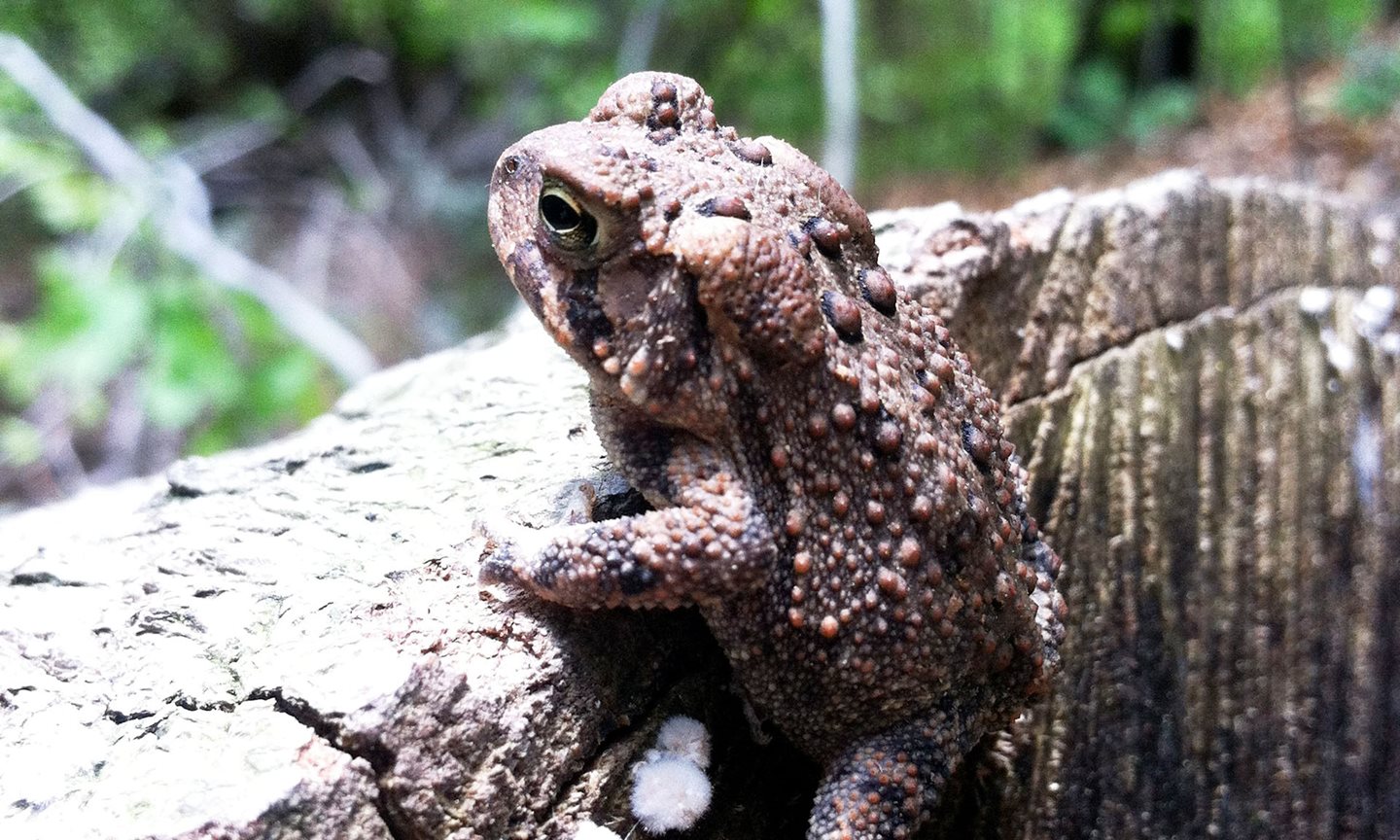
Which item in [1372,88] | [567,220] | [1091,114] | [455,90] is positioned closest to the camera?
[567,220]

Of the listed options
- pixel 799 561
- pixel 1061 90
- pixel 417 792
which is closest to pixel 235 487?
pixel 417 792

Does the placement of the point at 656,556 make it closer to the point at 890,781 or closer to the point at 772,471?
the point at 772,471

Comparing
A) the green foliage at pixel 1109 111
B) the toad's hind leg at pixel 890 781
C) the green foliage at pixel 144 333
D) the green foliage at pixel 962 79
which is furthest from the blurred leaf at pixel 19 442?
the green foliage at pixel 1109 111


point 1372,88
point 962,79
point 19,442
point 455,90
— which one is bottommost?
point 19,442

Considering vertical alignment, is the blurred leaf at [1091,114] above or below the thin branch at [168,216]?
above

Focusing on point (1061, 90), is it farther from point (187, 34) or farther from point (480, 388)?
point (480, 388)

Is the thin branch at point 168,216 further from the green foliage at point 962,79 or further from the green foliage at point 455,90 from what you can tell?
the green foliage at point 962,79

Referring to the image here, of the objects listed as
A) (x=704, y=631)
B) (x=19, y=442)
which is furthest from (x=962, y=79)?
(x=704, y=631)
